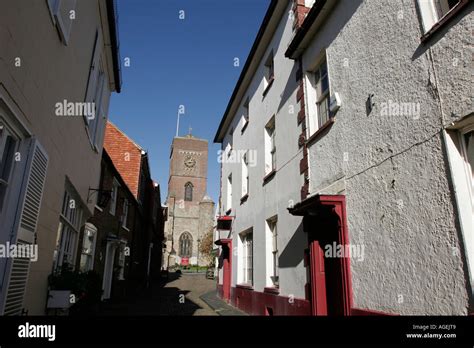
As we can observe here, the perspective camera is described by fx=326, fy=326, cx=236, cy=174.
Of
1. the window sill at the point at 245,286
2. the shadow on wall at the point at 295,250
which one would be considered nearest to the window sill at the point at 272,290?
the shadow on wall at the point at 295,250

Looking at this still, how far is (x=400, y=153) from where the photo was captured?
460 centimetres

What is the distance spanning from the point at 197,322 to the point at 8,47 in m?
3.29

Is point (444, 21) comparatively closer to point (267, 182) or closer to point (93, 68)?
point (267, 182)

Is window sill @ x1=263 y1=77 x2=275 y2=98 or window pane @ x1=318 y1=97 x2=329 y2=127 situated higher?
window sill @ x1=263 y1=77 x2=275 y2=98

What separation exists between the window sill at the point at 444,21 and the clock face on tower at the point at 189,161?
61847 mm

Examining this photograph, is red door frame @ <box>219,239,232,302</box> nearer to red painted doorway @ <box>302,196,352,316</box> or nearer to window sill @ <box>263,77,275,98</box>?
window sill @ <box>263,77,275,98</box>

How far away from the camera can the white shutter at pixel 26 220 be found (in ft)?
13.3

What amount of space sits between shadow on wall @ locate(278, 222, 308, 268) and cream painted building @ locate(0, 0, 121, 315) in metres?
5.11

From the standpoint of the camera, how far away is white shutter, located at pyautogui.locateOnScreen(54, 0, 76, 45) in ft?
16.1

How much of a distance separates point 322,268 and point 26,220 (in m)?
5.15

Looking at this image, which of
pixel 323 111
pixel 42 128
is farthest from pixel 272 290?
pixel 42 128

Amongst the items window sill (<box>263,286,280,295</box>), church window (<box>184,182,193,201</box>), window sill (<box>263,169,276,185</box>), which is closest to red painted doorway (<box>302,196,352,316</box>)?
window sill (<box>263,286,280,295</box>)

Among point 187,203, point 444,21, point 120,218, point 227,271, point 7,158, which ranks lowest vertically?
point 227,271

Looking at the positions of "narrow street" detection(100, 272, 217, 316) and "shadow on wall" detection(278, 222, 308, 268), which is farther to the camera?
"narrow street" detection(100, 272, 217, 316)
